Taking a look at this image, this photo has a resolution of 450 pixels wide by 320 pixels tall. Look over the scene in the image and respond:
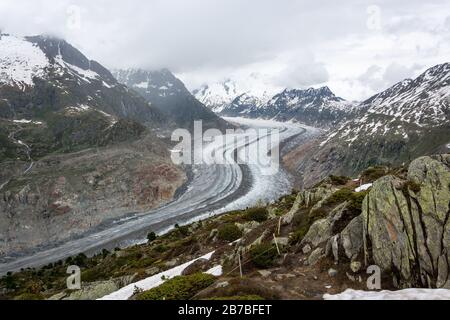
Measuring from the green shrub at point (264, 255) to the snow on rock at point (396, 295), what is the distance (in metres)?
6.82

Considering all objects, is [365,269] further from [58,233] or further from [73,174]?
[73,174]

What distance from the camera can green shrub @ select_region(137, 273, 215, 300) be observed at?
83.9ft

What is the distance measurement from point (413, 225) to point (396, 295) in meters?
4.99

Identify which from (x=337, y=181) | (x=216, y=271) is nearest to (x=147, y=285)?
(x=216, y=271)

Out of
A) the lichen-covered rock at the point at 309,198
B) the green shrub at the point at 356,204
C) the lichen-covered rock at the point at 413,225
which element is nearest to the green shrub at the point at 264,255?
the green shrub at the point at 356,204

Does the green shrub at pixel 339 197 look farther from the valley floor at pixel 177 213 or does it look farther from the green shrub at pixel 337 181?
the valley floor at pixel 177 213

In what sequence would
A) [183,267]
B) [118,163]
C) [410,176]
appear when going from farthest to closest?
[118,163] → [183,267] → [410,176]

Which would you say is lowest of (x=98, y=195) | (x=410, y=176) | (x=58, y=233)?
(x=58, y=233)

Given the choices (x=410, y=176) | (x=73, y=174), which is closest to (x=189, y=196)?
(x=73, y=174)

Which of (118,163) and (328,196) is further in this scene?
(118,163)

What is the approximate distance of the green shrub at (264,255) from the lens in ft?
92.3

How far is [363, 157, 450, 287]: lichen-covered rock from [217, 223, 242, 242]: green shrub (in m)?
25.9
